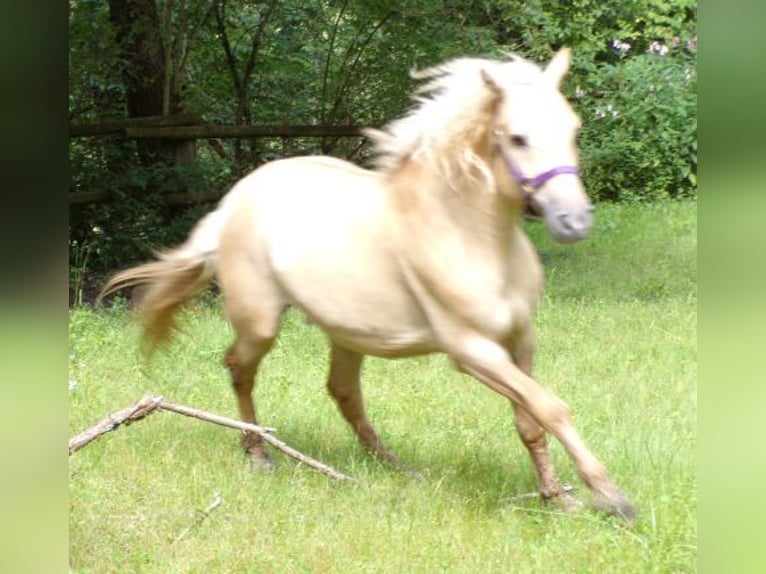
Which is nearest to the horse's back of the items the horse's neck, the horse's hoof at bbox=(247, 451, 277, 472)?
the horse's neck

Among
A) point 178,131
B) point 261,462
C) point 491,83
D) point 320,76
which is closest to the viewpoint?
point 491,83

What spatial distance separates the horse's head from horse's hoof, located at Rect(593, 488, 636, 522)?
73 centimetres

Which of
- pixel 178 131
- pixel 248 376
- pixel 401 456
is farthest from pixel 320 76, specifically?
pixel 401 456

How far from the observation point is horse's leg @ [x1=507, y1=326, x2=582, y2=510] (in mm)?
3016

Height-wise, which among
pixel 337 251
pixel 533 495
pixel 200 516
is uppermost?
pixel 337 251

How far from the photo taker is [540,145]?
8.42ft

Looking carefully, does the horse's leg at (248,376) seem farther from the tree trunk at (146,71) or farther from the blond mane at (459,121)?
the tree trunk at (146,71)

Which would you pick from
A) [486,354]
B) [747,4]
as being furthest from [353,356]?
[747,4]

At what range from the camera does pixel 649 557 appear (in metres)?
2.49

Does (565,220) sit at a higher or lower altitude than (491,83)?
lower

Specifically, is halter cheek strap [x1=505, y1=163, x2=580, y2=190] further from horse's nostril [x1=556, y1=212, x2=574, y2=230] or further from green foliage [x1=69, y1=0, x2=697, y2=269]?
green foliage [x1=69, y1=0, x2=697, y2=269]

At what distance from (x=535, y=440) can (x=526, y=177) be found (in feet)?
3.02

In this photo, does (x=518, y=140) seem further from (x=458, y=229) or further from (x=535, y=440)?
(x=535, y=440)

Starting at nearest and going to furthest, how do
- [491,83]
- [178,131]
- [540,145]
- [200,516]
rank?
[540,145], [491,83], [200,516], [178,131]
